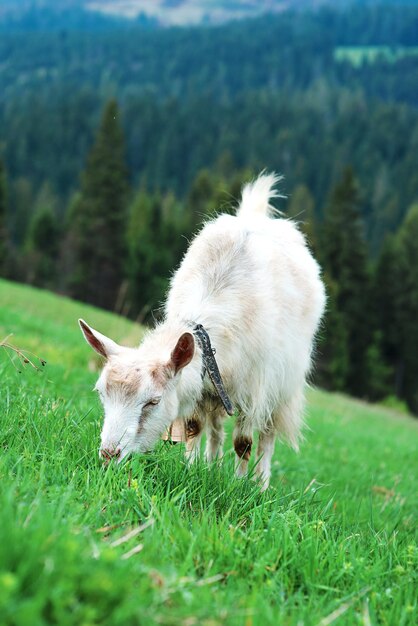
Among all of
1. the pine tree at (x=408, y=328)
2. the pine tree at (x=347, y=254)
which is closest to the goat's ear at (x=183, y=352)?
the pine tree at (x=347, y=254)

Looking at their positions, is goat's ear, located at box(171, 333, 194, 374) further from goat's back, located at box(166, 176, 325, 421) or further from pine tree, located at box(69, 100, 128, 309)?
pine tree, located at box(69, 100, 128, 309)

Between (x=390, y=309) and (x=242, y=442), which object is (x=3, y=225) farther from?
(x=242, y=442)

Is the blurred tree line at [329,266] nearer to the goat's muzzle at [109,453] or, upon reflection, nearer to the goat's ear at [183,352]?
the goat's ear at [183,352]

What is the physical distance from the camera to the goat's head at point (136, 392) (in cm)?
418

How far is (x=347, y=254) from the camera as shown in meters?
50.5

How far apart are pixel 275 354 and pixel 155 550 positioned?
2824 millimetres

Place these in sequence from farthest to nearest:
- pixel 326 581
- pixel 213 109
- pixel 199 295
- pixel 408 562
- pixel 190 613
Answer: pixel 213 109, pixel 199 295, pixel 408 562, pixel 326 581, pixel 190 613

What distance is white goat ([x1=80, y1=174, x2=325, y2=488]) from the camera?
4395 millimetres

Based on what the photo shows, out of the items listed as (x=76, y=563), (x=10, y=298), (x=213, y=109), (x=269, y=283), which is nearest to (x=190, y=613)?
→ (x=76, y=563)

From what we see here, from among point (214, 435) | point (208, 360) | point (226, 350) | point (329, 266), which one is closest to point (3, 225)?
point (329, 266)

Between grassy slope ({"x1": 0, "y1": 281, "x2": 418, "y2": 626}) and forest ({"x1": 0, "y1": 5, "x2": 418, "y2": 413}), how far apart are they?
3.39 m

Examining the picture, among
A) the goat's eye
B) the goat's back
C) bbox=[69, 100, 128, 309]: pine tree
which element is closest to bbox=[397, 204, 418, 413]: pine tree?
bbox=[69, 100, 128, 309]: pine tree

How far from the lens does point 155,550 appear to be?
293 centimetres

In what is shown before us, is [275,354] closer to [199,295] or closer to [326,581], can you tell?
[199,295]
